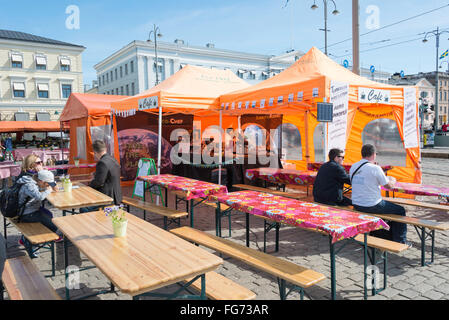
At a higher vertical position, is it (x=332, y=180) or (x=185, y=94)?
(x=185, y=94)

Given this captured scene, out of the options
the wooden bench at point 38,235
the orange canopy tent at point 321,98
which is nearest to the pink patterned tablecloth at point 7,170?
the wooden bench at point 38,235

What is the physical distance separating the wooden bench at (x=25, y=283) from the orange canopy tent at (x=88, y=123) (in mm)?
7485

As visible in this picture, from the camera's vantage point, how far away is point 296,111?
9789 mm

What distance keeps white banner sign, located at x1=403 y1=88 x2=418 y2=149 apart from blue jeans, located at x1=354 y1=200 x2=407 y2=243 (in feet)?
13.3

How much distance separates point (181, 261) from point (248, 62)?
2355 inches

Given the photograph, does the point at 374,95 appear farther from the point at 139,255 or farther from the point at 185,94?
the point at 139,255

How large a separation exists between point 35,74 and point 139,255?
43717 millimetres

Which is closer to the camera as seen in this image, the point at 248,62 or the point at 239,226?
the point at 239,226

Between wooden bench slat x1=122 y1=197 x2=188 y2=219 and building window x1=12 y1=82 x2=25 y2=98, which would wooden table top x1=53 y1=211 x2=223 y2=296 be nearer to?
wooden bench slat x1=122 y1=197 x2=188 y2=219

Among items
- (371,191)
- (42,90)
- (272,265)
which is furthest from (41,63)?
(272,265)

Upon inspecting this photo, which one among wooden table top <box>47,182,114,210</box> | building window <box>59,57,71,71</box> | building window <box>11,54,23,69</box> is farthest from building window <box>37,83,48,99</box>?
wooden table top <box>47,182,114,210</box>

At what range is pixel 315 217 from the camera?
356cm
